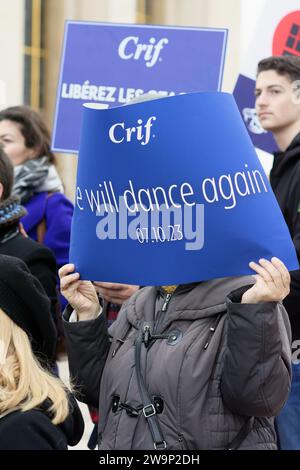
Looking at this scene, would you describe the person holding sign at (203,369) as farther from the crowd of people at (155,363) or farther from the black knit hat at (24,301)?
the black knit hat at (24,301)

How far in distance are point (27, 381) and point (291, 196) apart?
1.91 m

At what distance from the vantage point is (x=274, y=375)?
2883 millimetres

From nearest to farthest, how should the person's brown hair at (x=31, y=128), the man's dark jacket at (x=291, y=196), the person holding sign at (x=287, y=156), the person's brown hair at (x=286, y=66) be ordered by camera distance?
the man's dark jacket at (x=291, y=196) → the person holding sign at (x=287, y=156) → the person's brown hair at (x=286, y=66) → the person's brown hair at (x=31, y=128)

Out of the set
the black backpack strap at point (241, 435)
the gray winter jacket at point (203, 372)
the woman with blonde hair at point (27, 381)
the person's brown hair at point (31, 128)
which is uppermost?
the woman with blonde hair at point (27, 381)

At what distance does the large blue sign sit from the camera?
301cm

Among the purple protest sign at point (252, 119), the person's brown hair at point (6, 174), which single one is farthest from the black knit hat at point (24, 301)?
the purple protest sign at point (252, 119)

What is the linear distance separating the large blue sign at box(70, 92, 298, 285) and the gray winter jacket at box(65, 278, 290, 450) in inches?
4.5

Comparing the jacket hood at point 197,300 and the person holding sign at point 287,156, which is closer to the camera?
the jacket hood at point 197,300

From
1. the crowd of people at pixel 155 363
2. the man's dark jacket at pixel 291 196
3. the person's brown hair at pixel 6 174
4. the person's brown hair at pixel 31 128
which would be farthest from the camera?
the person's brown hair at pixel 31 128

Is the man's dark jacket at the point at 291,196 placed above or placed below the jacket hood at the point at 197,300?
below

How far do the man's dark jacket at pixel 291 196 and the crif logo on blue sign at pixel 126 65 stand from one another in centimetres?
103

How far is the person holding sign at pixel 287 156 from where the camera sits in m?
4.05

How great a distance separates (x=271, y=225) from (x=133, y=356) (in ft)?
1.90

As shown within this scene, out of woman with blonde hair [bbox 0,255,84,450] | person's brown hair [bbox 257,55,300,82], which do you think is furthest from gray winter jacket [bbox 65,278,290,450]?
person's brown hair [bbox 257,55,300,82]
